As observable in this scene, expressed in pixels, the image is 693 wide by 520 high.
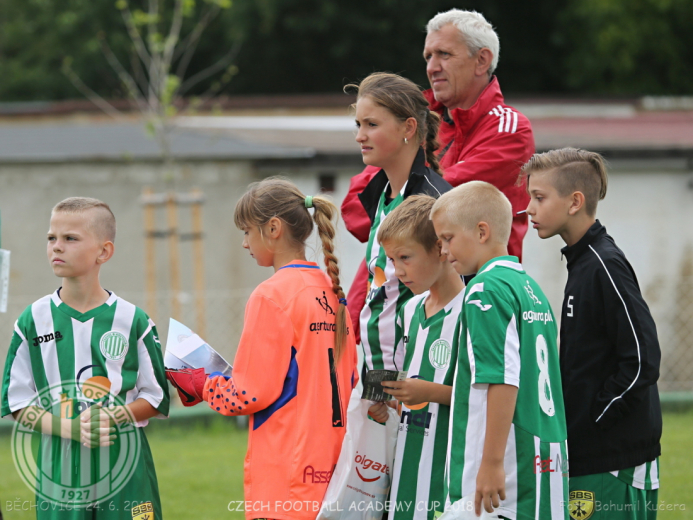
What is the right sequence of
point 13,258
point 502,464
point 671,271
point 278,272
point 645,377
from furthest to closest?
point 671,271, point 13,258, point 278,272, point 645,377, point 502,464

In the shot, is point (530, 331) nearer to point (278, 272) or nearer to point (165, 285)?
point (278, 272)

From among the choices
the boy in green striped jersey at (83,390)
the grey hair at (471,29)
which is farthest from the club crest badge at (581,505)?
the grey hair at (471,29)

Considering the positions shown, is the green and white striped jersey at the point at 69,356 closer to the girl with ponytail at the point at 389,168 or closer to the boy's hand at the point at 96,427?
the boy's hand at the point at 96,427

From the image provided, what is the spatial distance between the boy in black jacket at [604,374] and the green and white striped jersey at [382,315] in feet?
2.03

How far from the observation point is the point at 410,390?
2.72m

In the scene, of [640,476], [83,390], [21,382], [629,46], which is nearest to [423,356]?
[640,476]

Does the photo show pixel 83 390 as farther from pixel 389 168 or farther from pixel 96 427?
pixel 389 168

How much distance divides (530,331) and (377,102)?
112 centimetres

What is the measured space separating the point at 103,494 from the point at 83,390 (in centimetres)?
38

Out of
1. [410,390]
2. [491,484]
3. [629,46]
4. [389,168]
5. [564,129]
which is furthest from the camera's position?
[629,46]

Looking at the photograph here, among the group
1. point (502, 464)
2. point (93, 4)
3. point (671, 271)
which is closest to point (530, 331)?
point (502, 464)

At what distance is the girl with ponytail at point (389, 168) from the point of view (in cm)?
305

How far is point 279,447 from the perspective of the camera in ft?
9.31

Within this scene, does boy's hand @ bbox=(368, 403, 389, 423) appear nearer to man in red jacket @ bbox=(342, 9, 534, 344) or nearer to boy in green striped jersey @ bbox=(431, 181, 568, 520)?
boy in green striped jersey @ bbox=(431, 181, 568, 520)
